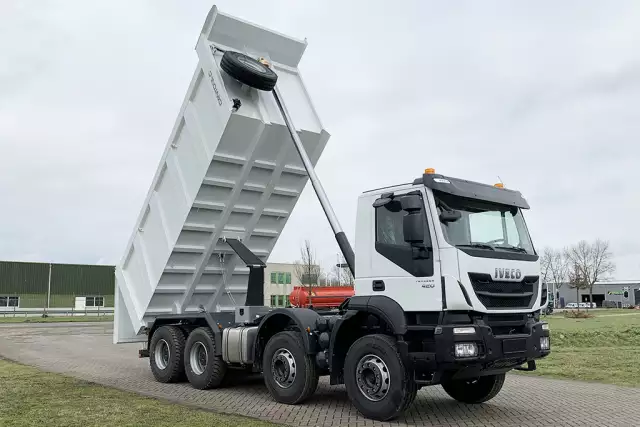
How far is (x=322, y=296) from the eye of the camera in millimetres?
10305

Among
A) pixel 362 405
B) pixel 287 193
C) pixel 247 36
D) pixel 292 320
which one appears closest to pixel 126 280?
pixel 287 193

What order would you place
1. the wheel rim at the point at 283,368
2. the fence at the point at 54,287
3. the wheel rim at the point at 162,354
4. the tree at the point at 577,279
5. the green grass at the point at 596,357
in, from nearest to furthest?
the wheel rim at the point at 283,368, the wheel rim at the point at 162,354, the green grass at the point at 596,357, the fence at the point at 54,287, the tree at the point at 577,279

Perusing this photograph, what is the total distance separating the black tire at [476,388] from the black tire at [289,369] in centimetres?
203

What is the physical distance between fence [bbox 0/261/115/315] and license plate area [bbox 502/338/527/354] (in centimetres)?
5757

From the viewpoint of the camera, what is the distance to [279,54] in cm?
1072

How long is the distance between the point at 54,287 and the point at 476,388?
59709mm

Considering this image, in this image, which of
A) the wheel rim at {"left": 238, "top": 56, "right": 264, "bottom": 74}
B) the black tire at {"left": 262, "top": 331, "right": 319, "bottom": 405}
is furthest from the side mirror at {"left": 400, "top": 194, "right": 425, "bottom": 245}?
the wheel rim at {"left": 238, "top": 56, "right": 264, "bottom": 74}

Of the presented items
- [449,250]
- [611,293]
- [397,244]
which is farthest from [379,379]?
[611,293]

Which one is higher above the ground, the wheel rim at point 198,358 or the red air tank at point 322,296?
the red air tank at point 322,296

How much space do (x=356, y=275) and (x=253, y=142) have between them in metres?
3.02

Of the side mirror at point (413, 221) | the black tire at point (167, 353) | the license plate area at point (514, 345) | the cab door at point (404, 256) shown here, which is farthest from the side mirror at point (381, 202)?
the black tire at point (167, 353)

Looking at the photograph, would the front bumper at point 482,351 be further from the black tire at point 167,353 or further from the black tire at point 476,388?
the black tire at point 167,353

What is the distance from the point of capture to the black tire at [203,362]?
10266 millimetres

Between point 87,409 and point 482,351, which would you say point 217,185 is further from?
point 482,351
